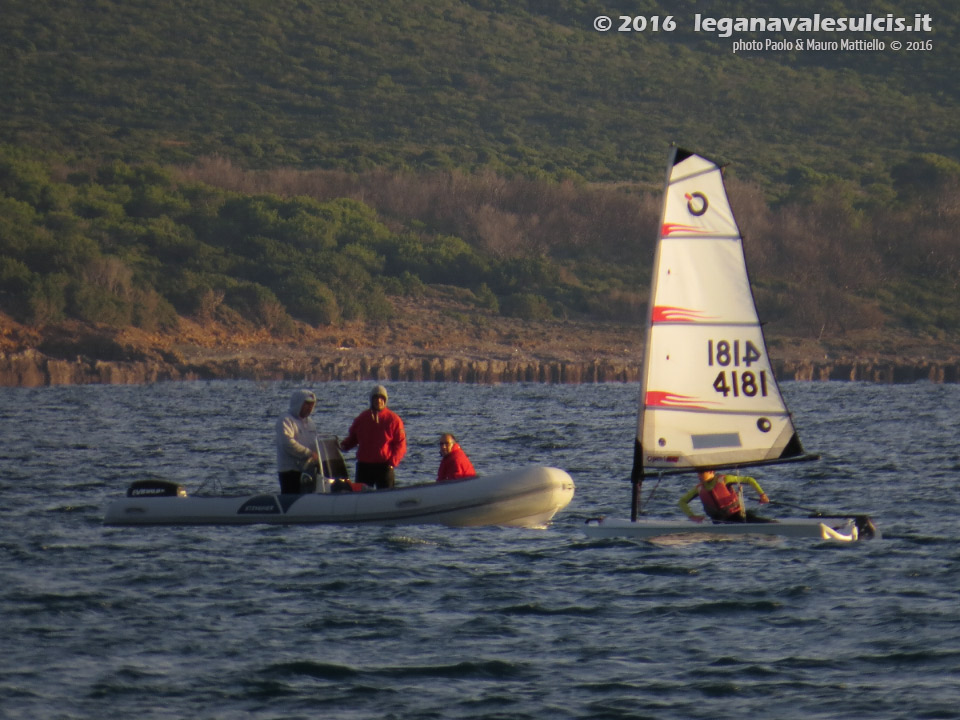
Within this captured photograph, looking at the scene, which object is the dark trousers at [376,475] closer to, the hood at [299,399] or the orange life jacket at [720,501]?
the hood at [299,399]

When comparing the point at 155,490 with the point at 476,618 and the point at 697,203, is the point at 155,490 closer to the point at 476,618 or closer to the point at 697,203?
the point at 476,618

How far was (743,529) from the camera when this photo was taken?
17.7 m

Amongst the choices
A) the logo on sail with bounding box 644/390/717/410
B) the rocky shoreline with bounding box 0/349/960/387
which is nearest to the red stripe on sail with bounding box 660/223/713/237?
the logo on sail with bounding box 644/390/717/410

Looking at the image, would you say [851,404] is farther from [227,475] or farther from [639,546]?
[639,546]

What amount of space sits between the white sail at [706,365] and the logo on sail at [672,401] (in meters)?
0.01

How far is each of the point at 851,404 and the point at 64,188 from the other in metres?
39.8

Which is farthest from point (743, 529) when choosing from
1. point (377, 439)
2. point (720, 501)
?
point (377, 439)

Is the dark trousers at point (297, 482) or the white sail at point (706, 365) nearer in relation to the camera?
the white sail at point (706, 365)

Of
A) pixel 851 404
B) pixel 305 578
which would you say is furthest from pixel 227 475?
pixel 851 404

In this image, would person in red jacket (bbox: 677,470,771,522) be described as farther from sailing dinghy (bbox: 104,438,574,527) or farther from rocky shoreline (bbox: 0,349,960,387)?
rocky shoreline (bbox: 0,349,960,387)

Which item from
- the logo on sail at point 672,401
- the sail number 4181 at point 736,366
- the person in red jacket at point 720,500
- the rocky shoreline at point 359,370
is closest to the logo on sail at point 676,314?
the sail number 4181 at point 736,366

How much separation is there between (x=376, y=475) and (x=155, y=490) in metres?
2.92

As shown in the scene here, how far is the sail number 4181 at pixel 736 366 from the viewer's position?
733 inches

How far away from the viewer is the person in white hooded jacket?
62.9 feet
